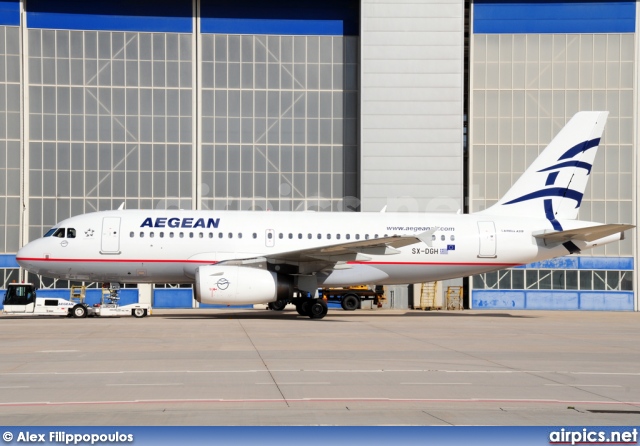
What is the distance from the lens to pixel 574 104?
45000 mm

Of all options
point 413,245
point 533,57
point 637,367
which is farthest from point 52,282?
point 637,367

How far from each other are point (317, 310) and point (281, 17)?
20501mm

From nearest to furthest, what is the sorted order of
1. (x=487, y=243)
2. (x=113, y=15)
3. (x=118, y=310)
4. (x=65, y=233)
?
(x=65, y=233) → (x=118, y=310) → (x=487, y=243) → (x=113, y=15)

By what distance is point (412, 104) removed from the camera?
145 feet

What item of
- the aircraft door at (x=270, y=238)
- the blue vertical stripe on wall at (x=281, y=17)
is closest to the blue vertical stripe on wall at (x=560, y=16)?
the blue vertical stripe on wall at (x=281, y=17)

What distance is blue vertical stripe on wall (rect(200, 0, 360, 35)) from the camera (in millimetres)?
44562

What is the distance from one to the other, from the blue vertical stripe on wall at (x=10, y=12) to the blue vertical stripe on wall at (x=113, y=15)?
0.55m

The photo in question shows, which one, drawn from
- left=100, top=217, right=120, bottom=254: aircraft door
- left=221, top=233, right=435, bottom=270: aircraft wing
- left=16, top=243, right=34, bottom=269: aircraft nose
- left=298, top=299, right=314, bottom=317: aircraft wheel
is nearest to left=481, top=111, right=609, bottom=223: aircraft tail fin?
left=221, top=233, right=435, bottom=270: aircraft wing

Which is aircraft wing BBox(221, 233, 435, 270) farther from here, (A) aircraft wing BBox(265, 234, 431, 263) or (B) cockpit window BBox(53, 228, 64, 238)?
(B) cockpit window BBox(53, 228, 64, 238)

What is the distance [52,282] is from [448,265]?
2239cm

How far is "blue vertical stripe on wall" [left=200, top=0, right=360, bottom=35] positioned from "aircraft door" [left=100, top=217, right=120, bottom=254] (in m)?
17.4

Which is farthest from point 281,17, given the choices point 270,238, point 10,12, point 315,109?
point 270,238

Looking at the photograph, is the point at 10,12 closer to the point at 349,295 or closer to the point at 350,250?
the point at 349,295

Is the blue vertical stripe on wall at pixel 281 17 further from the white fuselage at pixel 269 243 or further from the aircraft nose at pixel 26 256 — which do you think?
the aircraft nose at pixel 26 256
